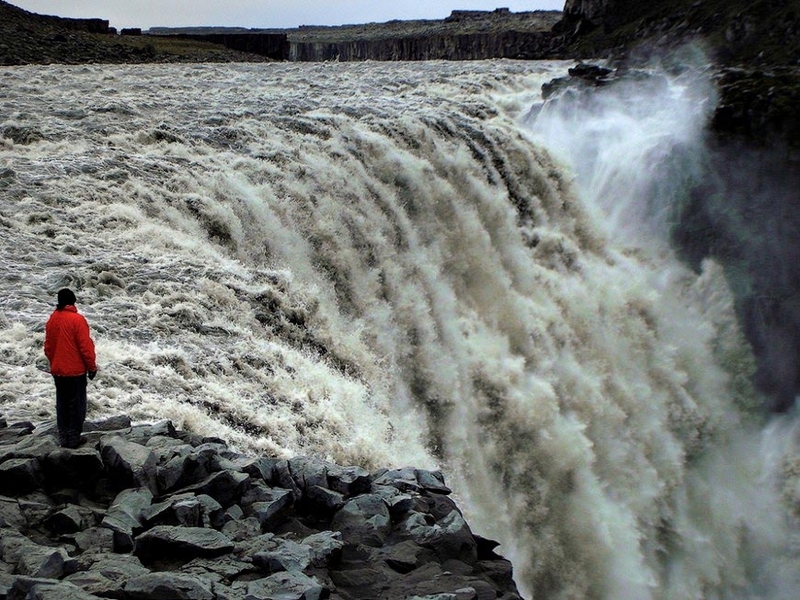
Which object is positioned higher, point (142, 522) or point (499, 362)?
point (142, 522)

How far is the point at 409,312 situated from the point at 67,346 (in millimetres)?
9173

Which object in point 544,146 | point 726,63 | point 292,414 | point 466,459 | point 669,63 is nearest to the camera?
point 292,414

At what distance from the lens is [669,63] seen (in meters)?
32.8

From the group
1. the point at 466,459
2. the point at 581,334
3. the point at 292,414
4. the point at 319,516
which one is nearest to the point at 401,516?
the point at 319,516

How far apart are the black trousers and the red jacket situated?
11 centimetres

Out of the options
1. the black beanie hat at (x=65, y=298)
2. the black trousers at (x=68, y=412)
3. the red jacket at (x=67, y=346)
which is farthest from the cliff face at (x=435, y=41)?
the black trousers at (x=68, y=412)

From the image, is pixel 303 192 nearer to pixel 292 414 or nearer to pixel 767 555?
pixel 292 414

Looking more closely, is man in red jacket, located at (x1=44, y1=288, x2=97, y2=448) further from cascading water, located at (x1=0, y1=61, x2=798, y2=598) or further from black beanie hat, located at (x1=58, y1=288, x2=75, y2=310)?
cascading water, located at (x1=0, y1=61, x2=798, y2=598)

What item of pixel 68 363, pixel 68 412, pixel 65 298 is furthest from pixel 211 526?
pixel 65 298

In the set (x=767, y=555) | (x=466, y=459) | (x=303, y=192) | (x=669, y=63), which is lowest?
(x=767, y=555)

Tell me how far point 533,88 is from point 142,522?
86.1 feet

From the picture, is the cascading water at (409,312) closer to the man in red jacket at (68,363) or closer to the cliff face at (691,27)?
the man in red jacket at (68,363)

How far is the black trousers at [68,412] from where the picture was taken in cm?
864

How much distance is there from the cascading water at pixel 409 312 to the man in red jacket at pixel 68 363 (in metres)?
1.57
